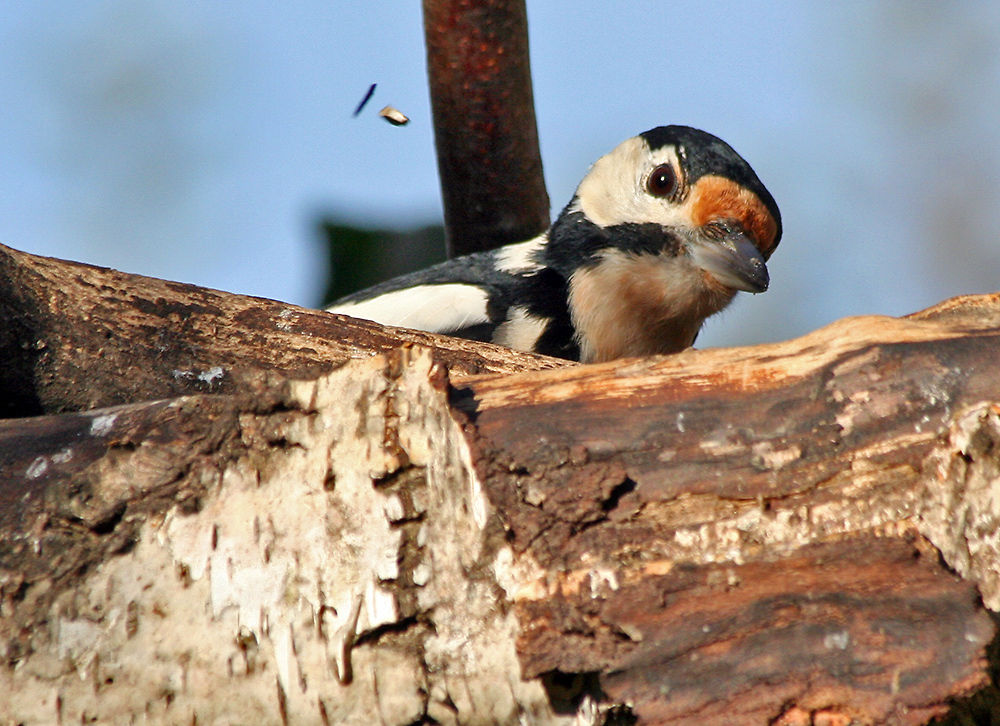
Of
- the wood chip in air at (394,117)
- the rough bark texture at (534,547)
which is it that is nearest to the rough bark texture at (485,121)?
the wood chip in air at (394,117)

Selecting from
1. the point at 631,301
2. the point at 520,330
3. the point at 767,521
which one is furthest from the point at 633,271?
the point at 767,521

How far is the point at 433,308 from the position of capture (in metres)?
3.72

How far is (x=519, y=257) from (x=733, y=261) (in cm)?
96

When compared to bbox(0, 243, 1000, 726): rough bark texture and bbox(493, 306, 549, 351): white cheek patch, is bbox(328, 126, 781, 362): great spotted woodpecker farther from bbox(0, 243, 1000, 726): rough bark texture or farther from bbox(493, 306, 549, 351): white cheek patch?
bbox(0, 243, 1000, 726): rough bark texture

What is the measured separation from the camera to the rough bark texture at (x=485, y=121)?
420 cm

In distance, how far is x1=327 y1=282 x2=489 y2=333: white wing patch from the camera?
3.68 metres

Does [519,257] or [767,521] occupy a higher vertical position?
[519,257]

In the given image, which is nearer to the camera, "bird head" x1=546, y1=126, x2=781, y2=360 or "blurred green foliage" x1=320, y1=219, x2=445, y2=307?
"bird head" x1=546, y1=126, x2=781, y2=360

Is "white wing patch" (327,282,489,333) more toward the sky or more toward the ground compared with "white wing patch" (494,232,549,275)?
more toward the ground

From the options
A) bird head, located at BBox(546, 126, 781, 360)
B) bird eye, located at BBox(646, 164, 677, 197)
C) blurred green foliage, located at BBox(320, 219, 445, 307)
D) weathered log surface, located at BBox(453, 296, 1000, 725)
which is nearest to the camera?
weathered log surface, located at BBox(453, 296, 1000, 725)

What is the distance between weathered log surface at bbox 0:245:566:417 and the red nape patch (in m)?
0.83

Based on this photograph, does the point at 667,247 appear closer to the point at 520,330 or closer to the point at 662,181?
the point at 662,181

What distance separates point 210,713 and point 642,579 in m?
0.79

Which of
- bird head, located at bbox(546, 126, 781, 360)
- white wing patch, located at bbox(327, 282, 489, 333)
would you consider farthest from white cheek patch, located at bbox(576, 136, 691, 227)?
white wing patch, located at bbox(327, 282, 489, 333)
